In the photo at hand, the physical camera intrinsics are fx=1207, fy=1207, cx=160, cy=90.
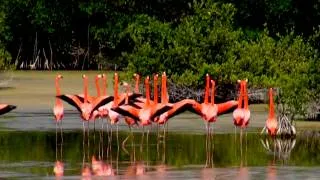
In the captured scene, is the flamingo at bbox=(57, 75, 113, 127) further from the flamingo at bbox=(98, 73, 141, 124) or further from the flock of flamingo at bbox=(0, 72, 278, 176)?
the flamingo at bbox=(98, 73, 141, 124)

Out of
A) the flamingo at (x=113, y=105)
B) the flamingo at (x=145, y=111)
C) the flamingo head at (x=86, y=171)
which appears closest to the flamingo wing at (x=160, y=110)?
the flamingo at (x=145, y=111)

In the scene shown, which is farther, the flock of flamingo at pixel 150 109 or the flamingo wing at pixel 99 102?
the flamingo wing at pixel 99 102

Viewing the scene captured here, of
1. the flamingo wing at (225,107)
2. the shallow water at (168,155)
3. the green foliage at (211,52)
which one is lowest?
the shallow water at (168,155)

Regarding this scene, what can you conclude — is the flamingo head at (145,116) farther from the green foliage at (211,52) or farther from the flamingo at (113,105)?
the green foliage at (211,52)

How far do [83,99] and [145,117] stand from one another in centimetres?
199

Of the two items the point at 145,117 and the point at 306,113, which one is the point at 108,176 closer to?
the point at 145,117

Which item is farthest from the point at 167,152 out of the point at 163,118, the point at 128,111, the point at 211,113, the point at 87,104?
the point at 87,104

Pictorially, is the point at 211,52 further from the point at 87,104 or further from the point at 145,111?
the point at 145,111

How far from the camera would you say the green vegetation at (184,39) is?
24.1 meters

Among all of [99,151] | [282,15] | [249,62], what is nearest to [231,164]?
[99,151]

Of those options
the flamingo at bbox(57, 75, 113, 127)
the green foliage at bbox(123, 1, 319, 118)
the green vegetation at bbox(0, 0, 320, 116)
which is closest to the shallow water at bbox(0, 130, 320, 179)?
the flamingo at bbox(57, 75, 113, 127)

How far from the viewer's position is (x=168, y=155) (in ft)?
51.8

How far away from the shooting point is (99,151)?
1641 centimetres

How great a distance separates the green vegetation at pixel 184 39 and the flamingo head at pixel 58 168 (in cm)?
567
